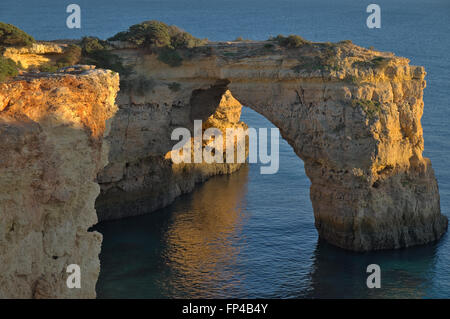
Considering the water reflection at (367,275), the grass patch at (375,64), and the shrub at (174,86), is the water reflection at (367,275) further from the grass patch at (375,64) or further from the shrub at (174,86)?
the shrub at (174,86)

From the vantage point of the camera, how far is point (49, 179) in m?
19.9

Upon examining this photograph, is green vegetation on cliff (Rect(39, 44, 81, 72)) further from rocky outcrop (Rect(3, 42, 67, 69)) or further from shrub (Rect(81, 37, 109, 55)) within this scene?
shrub (Rect(81, 37, 109, 55))

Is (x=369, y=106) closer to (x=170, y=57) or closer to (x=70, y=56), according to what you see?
(x=170, y=57)

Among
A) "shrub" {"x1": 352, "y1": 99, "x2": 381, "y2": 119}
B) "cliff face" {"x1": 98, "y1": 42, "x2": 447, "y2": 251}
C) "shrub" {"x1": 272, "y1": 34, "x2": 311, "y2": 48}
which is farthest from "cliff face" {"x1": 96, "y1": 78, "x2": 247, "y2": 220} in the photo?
"shrub" {"x1": 352, "y1": 99, "x2": 381, "y2": 119}

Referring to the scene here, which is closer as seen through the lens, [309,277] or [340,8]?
[309,277]

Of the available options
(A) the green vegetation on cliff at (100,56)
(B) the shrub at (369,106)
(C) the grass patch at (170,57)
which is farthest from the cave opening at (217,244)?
(C) the grass patch at (170,57)

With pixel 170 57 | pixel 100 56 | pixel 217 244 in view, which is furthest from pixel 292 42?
pixel 217 244

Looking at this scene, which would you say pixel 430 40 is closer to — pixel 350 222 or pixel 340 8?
pixel 340 8

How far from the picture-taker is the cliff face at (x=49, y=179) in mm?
19188

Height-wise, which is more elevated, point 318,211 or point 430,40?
point 430,40

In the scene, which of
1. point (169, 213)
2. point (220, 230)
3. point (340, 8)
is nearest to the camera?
point (220, 230)

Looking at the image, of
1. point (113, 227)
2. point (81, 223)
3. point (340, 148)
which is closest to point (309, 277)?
point (340, 148)
